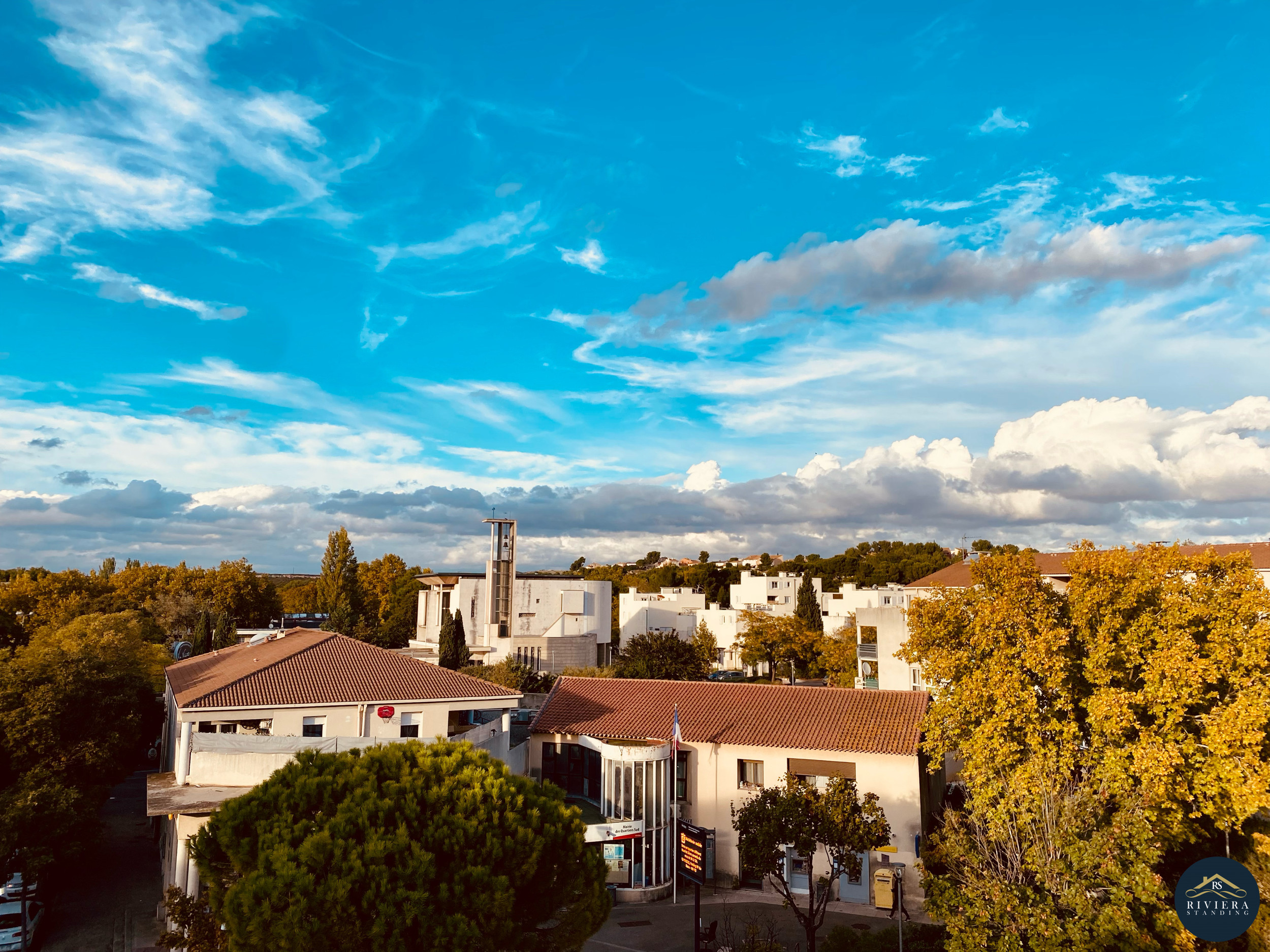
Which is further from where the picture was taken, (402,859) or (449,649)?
(449,649)

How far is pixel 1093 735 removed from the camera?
19.2 metres

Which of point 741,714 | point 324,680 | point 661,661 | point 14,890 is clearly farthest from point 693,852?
point 661,661

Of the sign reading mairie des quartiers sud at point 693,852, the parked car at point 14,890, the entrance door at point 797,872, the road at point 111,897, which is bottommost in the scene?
the road at point 111,897

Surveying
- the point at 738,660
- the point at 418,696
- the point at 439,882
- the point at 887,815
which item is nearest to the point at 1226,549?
the point at 738,660

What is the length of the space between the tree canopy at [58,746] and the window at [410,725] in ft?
31.0

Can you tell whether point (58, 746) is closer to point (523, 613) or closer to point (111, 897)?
point (111, 897)

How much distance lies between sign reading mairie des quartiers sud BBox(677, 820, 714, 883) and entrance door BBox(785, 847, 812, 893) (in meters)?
6.38

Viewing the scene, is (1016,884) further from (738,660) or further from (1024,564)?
(738,660)

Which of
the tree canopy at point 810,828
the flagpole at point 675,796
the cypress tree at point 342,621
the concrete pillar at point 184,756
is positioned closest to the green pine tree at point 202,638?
the cypress tree at point 342,621

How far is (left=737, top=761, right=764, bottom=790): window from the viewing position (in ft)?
86.2

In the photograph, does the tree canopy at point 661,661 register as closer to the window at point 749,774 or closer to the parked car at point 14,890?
the window at point 749,774

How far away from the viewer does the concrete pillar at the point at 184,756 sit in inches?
875

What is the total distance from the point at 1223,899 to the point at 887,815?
10099 mm

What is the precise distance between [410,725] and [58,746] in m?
12.2
